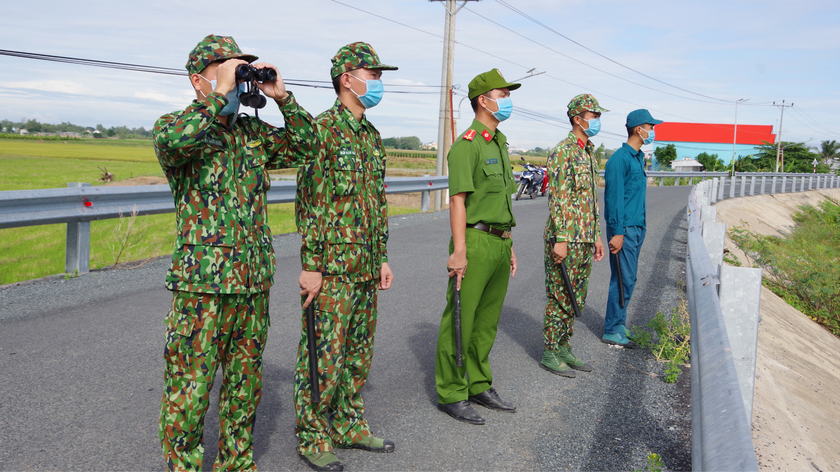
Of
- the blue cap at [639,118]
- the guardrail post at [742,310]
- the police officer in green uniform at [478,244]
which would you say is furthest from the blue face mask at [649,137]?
the guardrail post at [742,310]

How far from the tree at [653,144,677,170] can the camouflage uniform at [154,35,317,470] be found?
283 feet

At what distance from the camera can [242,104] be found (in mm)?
2559

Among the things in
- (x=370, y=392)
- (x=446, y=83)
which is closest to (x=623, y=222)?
(x=370, y=392)

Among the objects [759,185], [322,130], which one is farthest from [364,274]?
[759,185]

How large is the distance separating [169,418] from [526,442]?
6.57ft

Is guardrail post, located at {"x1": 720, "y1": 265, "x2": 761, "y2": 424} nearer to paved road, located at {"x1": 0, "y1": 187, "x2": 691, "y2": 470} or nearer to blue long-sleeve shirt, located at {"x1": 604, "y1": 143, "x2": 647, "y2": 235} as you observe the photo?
paved road, located at {"x1": 0, "y1": 187, "x2": 691, "y2": 470}

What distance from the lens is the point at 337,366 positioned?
10.3 feet

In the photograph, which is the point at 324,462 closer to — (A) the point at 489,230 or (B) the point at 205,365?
(B) the point at 205,365

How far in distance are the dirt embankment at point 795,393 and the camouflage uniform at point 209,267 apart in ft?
9.78

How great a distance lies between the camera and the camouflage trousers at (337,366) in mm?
3084

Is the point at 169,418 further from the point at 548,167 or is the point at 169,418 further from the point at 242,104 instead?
the point at 548,167

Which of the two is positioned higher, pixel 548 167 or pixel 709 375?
pixel 548 167

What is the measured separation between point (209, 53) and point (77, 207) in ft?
16.8

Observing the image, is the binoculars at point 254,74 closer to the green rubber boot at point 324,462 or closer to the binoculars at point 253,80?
the binoculars at point 253,80
